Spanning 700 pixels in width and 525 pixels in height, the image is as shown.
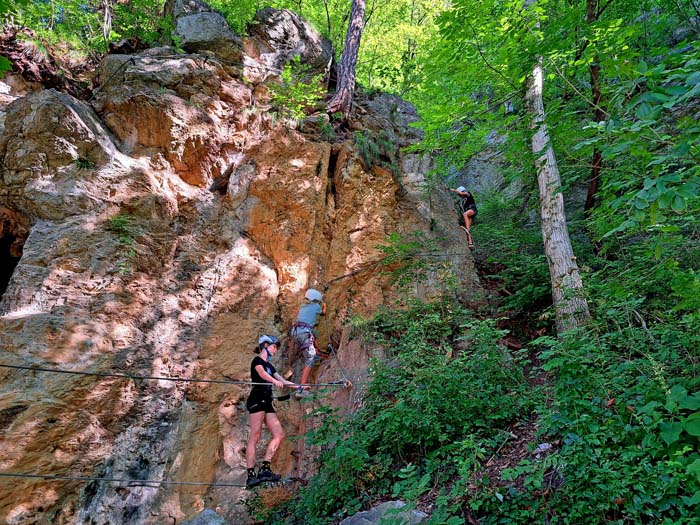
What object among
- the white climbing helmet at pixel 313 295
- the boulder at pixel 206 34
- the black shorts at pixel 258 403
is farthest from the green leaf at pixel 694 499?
the boulder at pixel 206 34

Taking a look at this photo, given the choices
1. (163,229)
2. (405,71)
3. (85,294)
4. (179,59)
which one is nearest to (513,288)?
(163,229)

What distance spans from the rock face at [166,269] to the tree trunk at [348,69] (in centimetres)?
111

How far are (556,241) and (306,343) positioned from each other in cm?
462

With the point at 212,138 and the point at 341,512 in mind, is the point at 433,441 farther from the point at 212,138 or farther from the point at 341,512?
the point at 212,138

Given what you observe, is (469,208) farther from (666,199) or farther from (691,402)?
(666,199)

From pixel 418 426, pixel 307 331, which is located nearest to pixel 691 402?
pixel 418 426

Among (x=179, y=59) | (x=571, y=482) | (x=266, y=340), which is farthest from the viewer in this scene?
(x=179, y=59)

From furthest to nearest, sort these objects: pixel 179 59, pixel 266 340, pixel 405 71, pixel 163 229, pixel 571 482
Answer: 1. pixel 405 71
2. pixel 179 59
3. pixel 163 229
4. pixel 266 340
5. pixel 571 482

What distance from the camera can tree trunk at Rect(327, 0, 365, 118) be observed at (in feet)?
33.1

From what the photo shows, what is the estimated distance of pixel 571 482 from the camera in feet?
10.2

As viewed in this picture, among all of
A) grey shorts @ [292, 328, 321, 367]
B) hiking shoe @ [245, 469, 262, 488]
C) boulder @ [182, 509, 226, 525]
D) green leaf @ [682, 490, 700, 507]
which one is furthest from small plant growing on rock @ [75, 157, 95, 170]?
green leaf @ [682, 490, 700, 507]

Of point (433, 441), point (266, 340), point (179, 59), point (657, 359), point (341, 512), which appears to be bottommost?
point (341, 512)

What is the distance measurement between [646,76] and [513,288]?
6162 millimetres

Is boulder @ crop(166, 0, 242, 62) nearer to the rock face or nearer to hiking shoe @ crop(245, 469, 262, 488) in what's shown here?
the rock face
